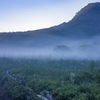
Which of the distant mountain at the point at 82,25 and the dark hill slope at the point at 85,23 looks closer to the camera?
the distant mountain at the point at 82,25

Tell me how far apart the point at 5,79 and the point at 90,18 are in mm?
41773

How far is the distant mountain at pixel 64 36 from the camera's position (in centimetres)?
3462

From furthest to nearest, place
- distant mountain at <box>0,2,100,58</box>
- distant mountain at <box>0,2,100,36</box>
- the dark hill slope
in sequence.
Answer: the dark hill slope, distant mountain at <box>0,2,100,36</box>, distant mountain at <box>0,2,100,58</box>

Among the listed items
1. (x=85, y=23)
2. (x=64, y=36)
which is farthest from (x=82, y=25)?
(x=64, y=36)

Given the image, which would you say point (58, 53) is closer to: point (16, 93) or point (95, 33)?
point (16, 93)

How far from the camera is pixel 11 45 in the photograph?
114ft

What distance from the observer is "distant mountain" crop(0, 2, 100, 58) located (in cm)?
3462

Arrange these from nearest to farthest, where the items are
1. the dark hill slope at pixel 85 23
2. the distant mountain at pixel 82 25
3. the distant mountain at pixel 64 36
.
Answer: the distant mountain at pixel 64 36
the distant mountain at pixel 82 25
the dark hill slope at pixel 85 23

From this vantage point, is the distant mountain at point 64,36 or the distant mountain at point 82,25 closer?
the distant mountain at point 64,36

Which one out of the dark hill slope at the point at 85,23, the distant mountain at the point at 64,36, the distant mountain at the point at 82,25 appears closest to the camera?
the distant mountain at the point at 64,36

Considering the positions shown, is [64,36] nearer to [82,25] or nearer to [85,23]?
[82,25]

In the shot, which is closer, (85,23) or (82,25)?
(82,25)

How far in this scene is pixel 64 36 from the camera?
42906mm

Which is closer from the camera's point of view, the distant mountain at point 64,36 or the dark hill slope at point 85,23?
the distant mountain at point 64,36
